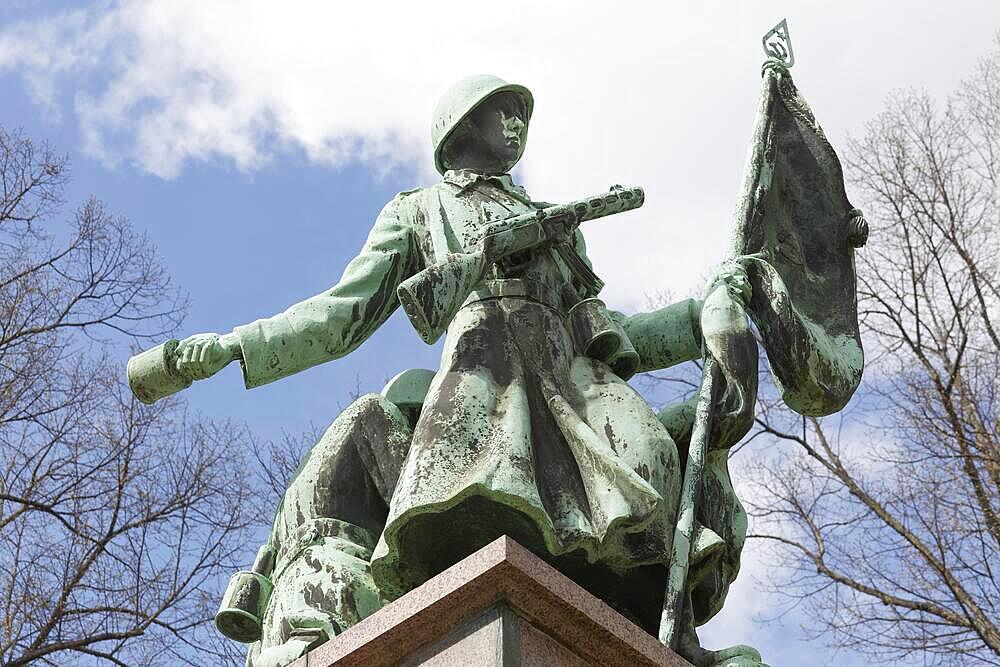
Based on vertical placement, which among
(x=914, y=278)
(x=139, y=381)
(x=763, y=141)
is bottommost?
(x=139, y=381)

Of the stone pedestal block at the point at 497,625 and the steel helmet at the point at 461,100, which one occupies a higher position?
the steel helmet at the point at 461,100

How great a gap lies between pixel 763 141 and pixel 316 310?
5.37ft

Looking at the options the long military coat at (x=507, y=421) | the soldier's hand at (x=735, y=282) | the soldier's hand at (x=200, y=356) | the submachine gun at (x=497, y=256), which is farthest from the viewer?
the soldier's hand at (x=735, y=282)

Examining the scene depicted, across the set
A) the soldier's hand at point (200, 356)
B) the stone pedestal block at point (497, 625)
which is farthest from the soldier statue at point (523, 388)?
the stone pedestal block at point (497, 625)

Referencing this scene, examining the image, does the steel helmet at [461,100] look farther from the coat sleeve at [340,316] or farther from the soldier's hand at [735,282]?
the soldier's hand at [735,282]

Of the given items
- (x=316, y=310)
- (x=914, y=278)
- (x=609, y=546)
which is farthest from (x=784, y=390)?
(x=914, y=278)

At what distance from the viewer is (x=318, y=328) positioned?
16.6 ft

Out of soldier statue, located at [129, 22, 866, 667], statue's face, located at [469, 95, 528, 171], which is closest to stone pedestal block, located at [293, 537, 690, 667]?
soldier statue, located at [129, 22, 866, 667]

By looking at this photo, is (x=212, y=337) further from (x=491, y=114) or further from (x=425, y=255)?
(x=491, y=114)

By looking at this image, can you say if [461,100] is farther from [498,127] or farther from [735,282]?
[735,282]

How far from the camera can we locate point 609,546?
455cm

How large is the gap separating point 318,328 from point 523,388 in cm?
64

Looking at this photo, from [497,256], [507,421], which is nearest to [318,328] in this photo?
[497,256]

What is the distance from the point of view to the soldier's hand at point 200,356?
16.4 ft
